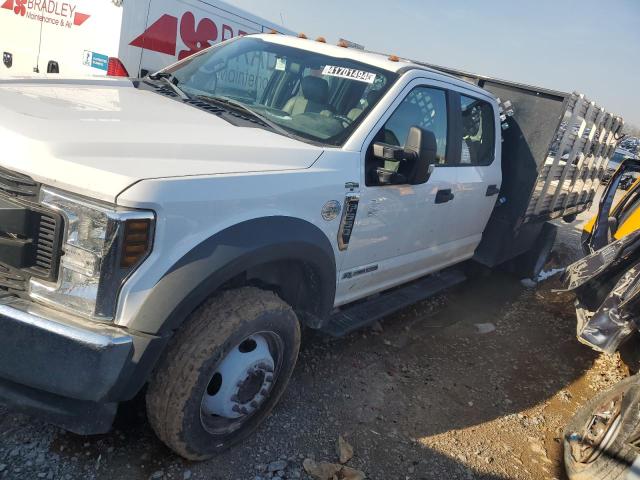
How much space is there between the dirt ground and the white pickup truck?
0.97 feet

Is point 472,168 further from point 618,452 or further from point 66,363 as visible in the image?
point 66,363

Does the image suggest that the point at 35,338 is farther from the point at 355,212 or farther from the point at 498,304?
the point at 498,304

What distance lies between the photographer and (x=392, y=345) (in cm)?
430

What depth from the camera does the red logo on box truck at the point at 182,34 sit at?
7.46m

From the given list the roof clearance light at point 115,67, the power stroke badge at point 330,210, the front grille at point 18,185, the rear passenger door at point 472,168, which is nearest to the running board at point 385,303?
the rear passenger door at point 472,168

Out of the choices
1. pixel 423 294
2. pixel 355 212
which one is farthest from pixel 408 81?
pixel 423 294

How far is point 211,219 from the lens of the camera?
2.22 metres

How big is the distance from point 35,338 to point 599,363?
4515 mm

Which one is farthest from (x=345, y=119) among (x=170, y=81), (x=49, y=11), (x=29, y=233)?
(x=49, y=11)

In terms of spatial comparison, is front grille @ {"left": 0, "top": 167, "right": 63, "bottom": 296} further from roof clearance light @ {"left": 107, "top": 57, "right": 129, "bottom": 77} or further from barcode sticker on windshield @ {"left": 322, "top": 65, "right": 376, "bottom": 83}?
roof clearance light @ {"left": 107, "top": 57, "right": 129, "bottom": 77}

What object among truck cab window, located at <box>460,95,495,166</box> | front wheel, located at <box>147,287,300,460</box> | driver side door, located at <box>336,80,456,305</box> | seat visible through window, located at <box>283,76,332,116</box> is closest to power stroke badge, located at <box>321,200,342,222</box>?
driver side door, located at <box>336,80,456,305</box>

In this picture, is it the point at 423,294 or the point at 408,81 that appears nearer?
the point at 408,81

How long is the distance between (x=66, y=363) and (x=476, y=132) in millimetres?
3606

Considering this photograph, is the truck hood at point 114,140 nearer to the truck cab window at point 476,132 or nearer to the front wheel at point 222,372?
the front wheel at point 222,372
